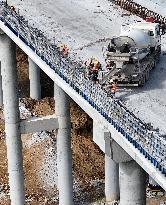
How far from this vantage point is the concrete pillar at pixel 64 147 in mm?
33094

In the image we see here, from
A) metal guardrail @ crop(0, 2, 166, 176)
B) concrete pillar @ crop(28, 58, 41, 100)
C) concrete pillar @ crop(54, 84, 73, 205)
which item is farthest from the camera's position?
concrete pillar @ crop(28, 58, 41, 100)

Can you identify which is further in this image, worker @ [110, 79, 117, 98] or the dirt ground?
the dirt ground

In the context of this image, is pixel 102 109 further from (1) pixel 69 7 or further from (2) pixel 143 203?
(1) pixel 69 7

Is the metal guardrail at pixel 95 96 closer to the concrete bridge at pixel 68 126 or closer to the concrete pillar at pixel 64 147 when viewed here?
the concrete bridge at pixel 68 126

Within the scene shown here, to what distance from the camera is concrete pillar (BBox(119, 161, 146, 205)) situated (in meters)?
23.4

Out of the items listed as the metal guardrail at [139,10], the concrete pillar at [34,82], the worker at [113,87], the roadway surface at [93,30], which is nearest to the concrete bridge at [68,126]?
the worker at [113,87]

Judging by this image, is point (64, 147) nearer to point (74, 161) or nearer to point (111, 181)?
point (111, 181)

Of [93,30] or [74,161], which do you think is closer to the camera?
[93,30]

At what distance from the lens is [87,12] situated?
1528 inches

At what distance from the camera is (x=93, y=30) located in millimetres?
35375

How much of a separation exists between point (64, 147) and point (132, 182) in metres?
11.1

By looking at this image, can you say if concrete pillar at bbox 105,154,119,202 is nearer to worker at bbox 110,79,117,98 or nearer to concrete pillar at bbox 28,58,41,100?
worker at bbox 110,79,117,98

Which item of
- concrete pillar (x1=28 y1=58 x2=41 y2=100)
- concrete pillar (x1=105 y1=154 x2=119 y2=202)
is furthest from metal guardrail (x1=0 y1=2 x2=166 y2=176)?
concrete pillar (x1=28 y1=58 x2=41 y2=100)

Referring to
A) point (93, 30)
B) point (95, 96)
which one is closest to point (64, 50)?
point (95, 96)
